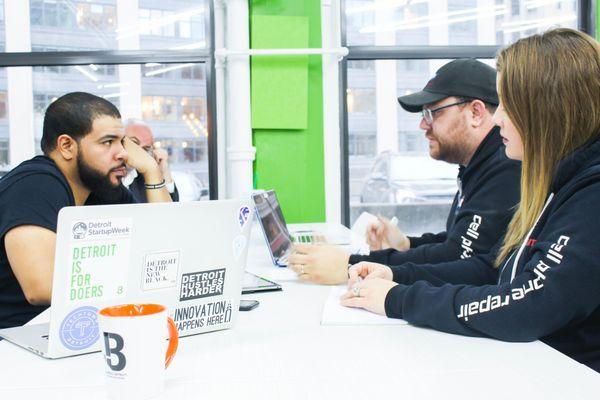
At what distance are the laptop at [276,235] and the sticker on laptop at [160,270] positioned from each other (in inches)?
25.6

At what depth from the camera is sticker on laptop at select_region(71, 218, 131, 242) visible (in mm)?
968

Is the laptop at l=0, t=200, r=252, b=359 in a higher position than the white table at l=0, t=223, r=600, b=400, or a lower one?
higher

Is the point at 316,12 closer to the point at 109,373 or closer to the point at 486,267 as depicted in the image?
the point at 486,267

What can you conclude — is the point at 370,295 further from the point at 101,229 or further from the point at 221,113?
the point at 221,113

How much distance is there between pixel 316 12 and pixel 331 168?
870mm

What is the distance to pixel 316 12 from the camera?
3.36 m

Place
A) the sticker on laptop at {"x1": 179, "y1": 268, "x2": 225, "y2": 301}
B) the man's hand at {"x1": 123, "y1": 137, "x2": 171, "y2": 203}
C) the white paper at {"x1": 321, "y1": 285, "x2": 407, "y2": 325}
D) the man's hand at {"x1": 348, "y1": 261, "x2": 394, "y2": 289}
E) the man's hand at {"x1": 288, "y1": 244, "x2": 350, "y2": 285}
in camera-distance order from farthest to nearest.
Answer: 1. the man's hand at {"x1": 123, "y1": 137, "x2": 171, "y2": 203}
2. the man's hand at {"x1": 288, "y1": 244, "x2": 350, "y2": 285}
3. the man's hand at {"x1": 348, "y1": 261, "x2": 394, "y2": 289}
4. the white paper at {"x1": 321, "y1": 285, "x2": 407, "y2": 325}
5. the sticker on laptop at {"x1": 179, "y1": 268, "x2": 225, "y2": 301}

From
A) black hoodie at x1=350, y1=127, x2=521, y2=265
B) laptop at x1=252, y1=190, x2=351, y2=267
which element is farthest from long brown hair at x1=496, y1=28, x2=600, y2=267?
laptop at x1=252, y1=190, x2=351, y2=267

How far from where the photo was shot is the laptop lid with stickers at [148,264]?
0.98m

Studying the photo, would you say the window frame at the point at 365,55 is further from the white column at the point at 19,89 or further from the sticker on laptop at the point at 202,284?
the sticker on laptop at the point at 202,284

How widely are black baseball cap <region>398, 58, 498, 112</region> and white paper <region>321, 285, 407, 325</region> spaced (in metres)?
0.92

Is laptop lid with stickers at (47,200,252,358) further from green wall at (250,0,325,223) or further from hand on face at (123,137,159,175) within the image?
green wall at (250,0,325,223)

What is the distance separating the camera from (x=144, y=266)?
1.04 metres

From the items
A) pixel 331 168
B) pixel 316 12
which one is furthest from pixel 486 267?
pixel 316 12
